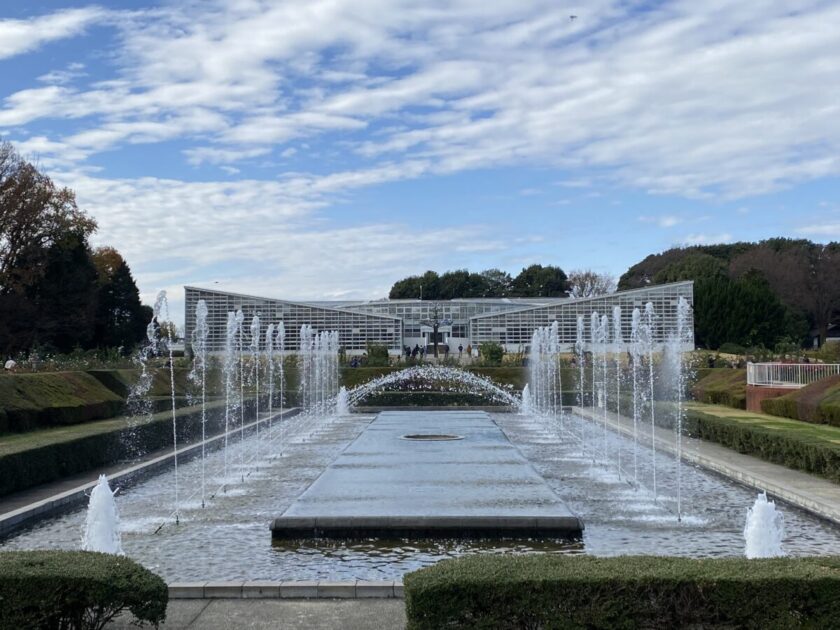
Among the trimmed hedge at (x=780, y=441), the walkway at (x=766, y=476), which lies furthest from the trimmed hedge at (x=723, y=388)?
the walkway at (x=766, y=476)

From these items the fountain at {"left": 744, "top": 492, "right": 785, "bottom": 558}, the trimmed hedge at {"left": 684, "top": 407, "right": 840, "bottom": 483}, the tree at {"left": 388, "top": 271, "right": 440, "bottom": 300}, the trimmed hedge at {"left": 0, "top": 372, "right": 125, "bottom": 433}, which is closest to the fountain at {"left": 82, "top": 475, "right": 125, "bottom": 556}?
the fountain at {"left": 744, "top": 492, "right": 785, "bottom": 558}

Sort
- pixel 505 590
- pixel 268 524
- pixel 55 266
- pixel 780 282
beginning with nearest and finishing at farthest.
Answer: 1. pixel 505 590
2. pixel 268 524
3. pixel 55 266
4. pixel 780 282

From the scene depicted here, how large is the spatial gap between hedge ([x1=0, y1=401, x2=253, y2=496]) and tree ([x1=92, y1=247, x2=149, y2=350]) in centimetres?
3529

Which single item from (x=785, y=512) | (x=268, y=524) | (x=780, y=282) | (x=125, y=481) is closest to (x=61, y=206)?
(x=125, y=481)

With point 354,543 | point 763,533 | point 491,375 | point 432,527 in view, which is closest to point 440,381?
point 491,375

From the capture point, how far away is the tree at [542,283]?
8862 cm

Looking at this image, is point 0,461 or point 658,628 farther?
point 0,461

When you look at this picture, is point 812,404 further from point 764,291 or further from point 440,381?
point 764,291

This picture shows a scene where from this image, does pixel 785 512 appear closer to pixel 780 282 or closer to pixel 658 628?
pixel 658 628

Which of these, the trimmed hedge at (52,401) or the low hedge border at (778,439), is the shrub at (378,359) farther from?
the low hedge border at (778,439)

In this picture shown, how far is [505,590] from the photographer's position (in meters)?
4.97

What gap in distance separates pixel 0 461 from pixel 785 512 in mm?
9981

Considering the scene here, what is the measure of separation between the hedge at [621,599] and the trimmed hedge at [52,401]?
15063 millimetres

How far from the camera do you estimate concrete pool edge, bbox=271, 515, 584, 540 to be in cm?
Result: 876
